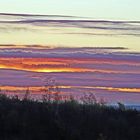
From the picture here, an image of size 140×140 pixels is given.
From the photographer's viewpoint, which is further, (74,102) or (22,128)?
(74,102)

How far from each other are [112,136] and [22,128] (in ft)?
4.93

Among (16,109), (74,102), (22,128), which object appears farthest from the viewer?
(74,102)

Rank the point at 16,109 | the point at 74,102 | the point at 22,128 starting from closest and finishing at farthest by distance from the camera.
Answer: the point at 22,128
the point at 16,109
the point at 74,102

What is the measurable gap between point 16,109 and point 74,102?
1.49 meters

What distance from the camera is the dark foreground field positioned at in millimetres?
11492

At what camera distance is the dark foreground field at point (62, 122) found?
11492 mm

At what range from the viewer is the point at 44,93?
14.1m

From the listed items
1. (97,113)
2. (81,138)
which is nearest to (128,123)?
(97,113)

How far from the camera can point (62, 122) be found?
38.7ft

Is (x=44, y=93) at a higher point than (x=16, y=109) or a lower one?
higher

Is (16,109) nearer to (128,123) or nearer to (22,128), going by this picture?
(22,128)

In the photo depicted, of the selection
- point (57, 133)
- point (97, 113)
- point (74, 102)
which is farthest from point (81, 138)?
point (74, 102)

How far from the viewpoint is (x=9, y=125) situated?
11617 mm

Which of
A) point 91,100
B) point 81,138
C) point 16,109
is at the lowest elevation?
point 81,138
